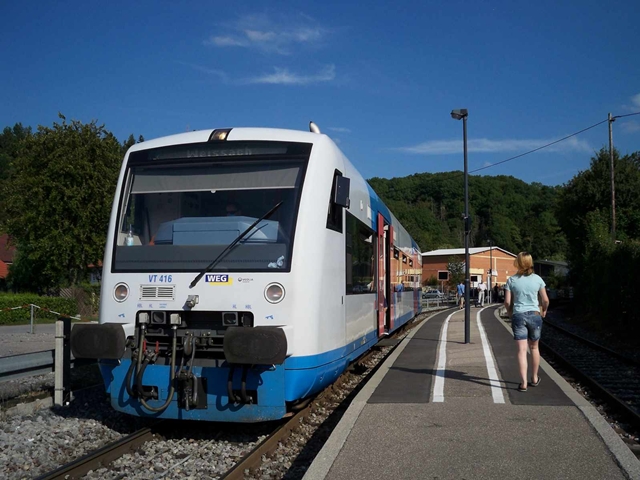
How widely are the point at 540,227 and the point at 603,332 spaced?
9548 centimetres

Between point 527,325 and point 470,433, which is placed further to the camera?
point 527,325

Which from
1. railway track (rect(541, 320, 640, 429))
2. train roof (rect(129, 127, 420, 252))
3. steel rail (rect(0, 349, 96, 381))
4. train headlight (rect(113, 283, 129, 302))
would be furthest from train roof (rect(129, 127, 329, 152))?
railway track (rect(541, 320, 640, 429))

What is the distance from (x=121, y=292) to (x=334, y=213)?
2.45 meters

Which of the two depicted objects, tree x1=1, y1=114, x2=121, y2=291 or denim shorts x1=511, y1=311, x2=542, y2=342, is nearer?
denim shorts x1=511, y1=311, x2=542, y2=342

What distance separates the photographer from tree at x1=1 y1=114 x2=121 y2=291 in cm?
3158

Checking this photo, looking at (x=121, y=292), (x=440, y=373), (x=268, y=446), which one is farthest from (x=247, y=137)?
(x=440, y=373)

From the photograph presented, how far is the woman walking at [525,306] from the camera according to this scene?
7.80m

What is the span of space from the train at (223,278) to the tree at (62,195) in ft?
86.6

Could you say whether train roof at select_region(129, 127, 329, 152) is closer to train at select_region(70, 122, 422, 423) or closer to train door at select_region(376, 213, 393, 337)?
train at select_region(70, 122, 422, 423)

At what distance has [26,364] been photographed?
26.1 feet

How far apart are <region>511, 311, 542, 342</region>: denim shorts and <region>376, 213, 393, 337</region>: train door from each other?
326 cm

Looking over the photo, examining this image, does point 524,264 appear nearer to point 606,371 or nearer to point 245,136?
point 245,136

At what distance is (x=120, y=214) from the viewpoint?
701 centimetres

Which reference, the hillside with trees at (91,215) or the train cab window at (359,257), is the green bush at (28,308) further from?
the train cab window at (359,257)
